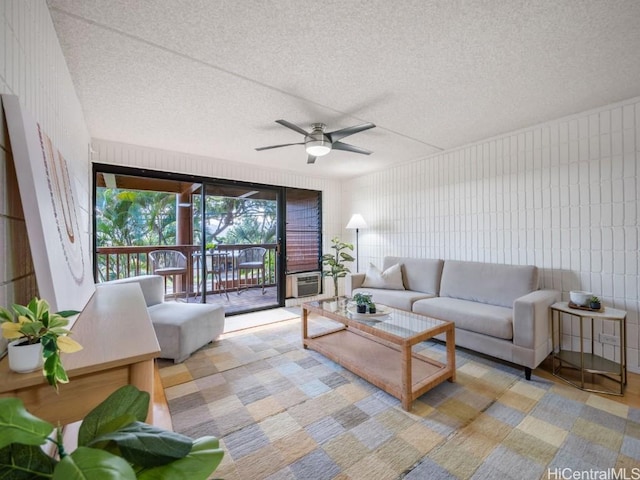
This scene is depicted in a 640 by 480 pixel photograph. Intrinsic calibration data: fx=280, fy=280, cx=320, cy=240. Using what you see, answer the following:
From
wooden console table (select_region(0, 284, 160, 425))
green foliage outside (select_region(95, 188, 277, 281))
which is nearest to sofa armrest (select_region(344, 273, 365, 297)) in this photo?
green foliage outside (select_region(95, 188, 277, 281))

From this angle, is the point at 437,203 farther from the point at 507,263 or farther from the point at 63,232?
the point at 63,232

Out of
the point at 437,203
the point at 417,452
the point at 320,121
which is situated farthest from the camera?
the point at 437,203

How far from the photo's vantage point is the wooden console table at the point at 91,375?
→ 2.57ft

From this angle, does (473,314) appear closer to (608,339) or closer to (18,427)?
(608,339)

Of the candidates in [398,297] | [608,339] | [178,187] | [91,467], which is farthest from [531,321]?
[178,187]

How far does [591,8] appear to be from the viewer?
1.44m

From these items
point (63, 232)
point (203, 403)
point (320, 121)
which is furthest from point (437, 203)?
point (63, 232)

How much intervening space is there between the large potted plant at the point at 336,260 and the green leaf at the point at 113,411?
13.4 ft

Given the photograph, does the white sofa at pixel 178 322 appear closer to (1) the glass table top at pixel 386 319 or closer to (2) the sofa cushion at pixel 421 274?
(1) the glass table top at pixel 386 319

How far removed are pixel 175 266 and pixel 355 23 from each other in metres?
4.82

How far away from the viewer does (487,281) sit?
119 inches

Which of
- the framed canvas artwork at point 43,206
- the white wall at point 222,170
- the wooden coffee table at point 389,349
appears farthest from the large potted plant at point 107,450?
the white wall at point 222,170

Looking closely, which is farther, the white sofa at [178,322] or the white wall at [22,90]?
the white sofa at [178,322]

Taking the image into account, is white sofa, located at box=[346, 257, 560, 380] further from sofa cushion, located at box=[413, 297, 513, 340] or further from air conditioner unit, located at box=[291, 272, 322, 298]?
air conditioner unit, located at box=[291, 272, 322, 298]
